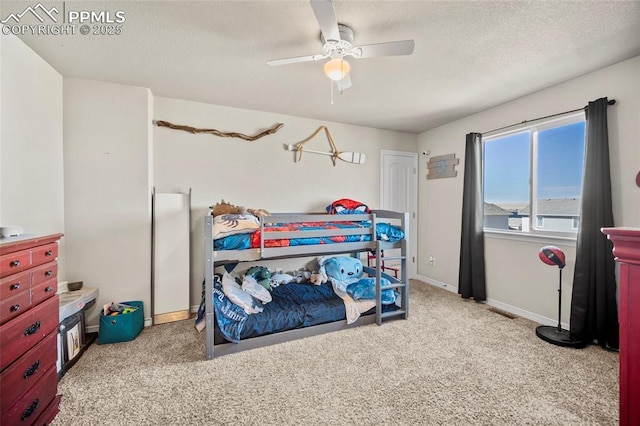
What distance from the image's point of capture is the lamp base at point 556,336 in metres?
2.30

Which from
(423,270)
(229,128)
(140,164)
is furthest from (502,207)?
(140,164)

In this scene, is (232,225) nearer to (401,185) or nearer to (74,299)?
(74,299)

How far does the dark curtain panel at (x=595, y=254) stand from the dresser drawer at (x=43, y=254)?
4.04 m

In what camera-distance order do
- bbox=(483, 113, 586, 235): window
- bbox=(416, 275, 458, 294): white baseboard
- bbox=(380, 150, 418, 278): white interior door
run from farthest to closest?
bbox=(380, 150, 418, 278): white interior door → bbox=(416, 275, 458, 294): white baseboard → bbox=(483, 113, 586, 235): window

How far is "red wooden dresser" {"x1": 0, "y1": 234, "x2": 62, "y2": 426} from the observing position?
123cm

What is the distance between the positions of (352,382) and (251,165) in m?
2.66

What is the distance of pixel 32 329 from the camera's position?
1398 mm

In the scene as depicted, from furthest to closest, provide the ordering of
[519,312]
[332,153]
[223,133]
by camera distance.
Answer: [332,153] → [223,133] → [519,312]

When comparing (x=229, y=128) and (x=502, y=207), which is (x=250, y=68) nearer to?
(x=229, y=128)

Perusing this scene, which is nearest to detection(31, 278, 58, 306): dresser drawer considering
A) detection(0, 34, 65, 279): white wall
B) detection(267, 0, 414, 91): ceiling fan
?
detection(0, 34, 65, 279): white wall

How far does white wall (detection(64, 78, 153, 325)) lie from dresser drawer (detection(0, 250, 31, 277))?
138cm

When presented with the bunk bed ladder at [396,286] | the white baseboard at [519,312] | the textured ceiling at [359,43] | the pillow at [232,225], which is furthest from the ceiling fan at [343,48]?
the white baseboard at [519,312]

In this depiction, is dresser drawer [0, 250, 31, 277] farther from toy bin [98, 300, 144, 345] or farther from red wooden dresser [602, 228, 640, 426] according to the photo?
red wooden dresser [602, 228, 640, 426]
